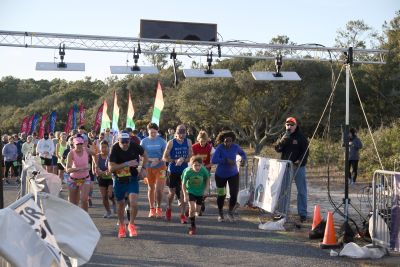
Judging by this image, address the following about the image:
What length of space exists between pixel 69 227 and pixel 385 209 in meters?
4.86

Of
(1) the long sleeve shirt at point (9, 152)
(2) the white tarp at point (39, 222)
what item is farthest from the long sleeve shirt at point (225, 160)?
(1) the long sleeve shirt at point (9, 152)

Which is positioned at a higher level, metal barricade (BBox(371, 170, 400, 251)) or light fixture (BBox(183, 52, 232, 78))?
light fixture (BBox(183, 52, 232, 78))

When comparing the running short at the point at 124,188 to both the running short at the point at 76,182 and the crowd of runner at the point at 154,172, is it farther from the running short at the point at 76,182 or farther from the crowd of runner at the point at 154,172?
the running short at the point at 76,182

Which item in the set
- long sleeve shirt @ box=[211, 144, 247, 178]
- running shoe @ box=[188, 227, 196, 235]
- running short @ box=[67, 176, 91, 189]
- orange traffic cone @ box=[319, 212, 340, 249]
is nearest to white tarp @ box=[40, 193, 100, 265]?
orange traffic cone @ box=[319, 212, 340, 249]

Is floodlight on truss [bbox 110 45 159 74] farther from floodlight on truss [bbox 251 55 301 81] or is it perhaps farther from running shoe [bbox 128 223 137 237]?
running shoe [bbox 128 223 137 237]

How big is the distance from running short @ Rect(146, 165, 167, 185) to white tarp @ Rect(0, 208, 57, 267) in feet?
23.6

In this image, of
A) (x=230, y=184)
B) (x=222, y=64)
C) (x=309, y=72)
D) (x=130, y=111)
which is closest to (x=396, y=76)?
(x=309, y=72)

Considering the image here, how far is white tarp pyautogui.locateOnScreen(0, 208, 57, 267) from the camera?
3.63m

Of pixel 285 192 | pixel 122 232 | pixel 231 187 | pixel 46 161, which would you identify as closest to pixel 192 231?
pixel 122 232

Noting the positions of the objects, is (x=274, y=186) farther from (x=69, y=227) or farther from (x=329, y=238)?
(x=69, y=227)

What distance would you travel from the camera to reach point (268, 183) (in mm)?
11188

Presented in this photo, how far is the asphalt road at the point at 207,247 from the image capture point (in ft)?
25.0

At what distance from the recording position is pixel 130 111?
76.3 ft

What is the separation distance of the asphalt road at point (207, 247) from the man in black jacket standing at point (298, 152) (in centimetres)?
95
